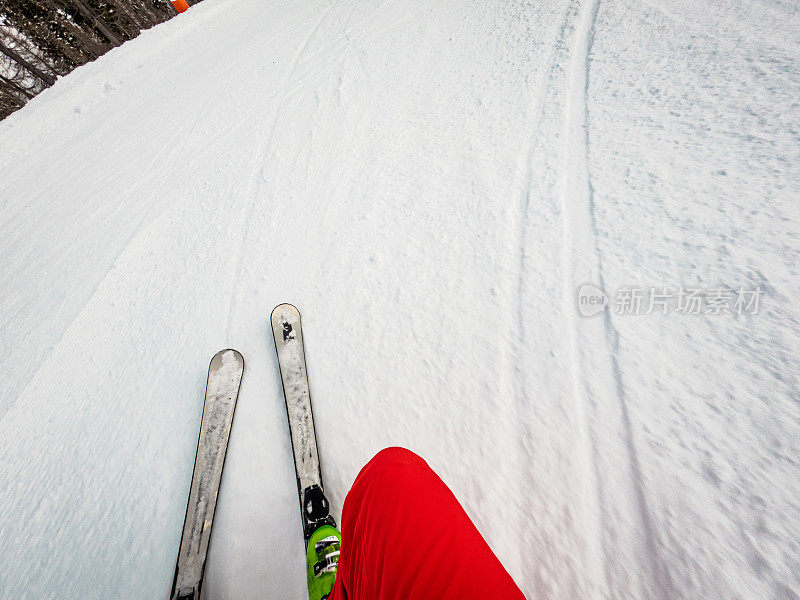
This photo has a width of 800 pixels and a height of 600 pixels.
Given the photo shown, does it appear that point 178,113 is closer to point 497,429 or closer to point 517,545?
point 497,429

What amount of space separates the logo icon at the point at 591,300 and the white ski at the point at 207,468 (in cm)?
214

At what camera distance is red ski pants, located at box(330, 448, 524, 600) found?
0.64 metres

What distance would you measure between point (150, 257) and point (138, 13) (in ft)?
36.4

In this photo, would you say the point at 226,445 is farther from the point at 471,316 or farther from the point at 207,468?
the point at 471,316

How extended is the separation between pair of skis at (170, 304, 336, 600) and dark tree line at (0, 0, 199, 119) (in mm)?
10106

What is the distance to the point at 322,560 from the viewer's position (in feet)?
4.28

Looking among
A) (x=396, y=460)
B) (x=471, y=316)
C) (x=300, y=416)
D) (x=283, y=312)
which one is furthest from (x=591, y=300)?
(x=283, y=312)

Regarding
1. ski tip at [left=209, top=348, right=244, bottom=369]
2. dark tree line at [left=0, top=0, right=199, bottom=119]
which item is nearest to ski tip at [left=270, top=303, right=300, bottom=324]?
ski tip at [left=209, top=348, right=244, bottom=369]

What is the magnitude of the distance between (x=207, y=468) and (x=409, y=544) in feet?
4.63

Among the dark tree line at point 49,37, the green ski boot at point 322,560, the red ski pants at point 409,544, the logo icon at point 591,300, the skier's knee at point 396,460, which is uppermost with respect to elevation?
the red ski pants at point 409,544

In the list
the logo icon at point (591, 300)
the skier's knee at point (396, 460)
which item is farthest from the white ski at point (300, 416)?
the logo icon at point (591, 300)

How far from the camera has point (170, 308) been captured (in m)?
2.34

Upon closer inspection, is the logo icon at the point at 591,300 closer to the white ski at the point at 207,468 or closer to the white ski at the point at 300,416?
the white ski at the point at 300,416

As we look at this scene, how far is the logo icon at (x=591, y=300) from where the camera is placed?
175 cm
